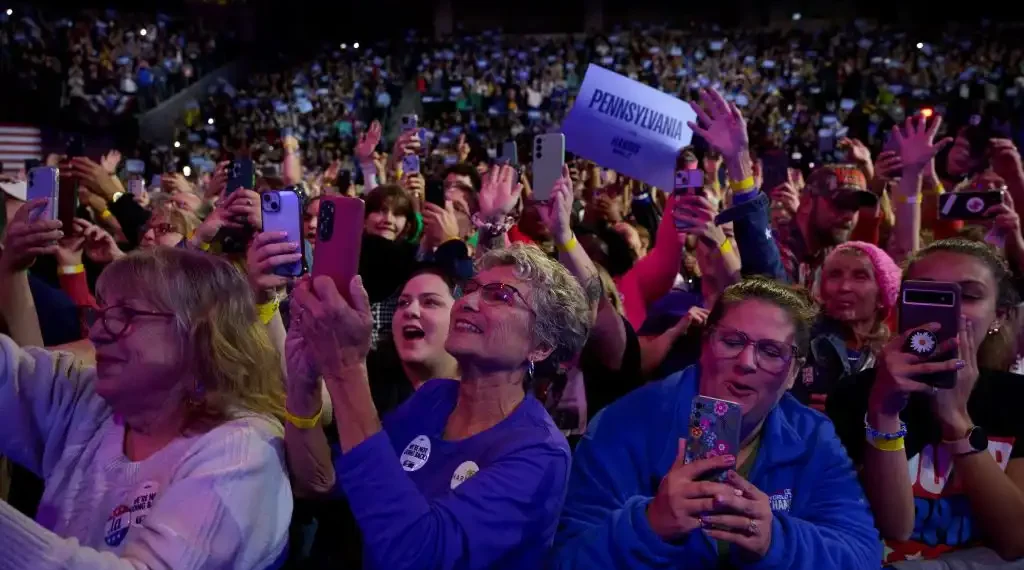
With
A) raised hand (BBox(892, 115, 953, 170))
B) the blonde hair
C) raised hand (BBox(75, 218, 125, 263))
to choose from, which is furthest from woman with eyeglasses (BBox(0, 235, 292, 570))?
raised hand (BBox(892, 115, 953, 170))

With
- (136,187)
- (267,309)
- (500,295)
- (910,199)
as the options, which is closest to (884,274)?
(910,199)

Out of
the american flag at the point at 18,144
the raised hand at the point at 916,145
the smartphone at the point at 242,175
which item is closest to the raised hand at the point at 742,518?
the smartphone at the point at 242,175

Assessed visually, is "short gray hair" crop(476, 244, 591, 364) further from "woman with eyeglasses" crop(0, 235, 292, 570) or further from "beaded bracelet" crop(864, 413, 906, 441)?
"beaded bracelet" crop(864, 413, 906, 441)

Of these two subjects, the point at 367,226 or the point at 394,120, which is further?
the point at 394,120

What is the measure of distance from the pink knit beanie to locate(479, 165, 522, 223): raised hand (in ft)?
3.79

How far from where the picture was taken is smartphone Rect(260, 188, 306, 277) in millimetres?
1860

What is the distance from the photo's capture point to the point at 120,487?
5.19 feet

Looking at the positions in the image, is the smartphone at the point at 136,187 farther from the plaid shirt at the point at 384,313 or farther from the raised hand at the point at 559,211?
the raised hand at the point at 559,211

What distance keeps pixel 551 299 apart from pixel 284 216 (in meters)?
0.62

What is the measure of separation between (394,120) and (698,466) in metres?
19.3

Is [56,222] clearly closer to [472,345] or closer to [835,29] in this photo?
[472,345]

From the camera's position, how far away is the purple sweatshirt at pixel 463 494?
1.56 meters

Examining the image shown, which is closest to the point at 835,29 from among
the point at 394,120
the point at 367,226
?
the point at 394,120

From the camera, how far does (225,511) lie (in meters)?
1.45
